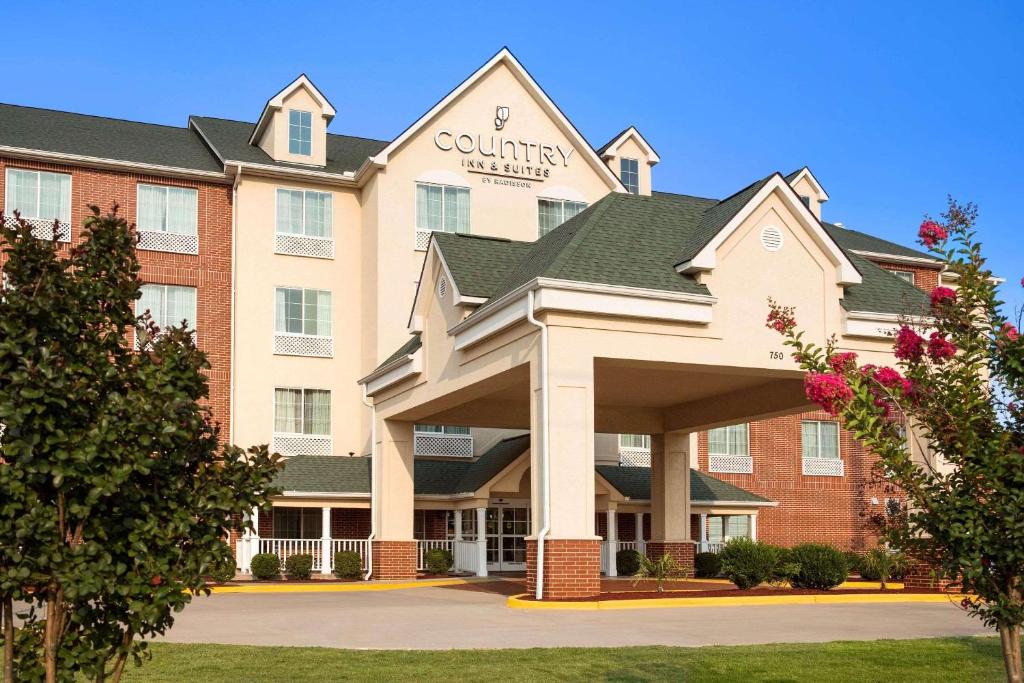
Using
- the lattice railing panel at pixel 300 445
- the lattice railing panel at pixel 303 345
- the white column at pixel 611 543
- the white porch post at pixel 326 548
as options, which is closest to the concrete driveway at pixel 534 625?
the white porch post at pixel 326 548

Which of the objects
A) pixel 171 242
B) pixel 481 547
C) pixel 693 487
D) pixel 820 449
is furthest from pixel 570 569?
pixel 820 449

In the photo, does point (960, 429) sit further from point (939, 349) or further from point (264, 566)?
point (264, 566)

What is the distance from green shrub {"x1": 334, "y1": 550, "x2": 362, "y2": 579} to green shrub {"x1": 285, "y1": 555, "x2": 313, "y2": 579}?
78cm

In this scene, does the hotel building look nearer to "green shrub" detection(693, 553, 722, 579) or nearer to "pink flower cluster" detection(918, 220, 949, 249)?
"green shrub" detection(693, 553, 722, 579)

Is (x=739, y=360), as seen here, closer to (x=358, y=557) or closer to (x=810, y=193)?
(x=358, y=557)

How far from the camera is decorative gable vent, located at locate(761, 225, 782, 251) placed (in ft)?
77.3

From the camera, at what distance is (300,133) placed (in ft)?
124

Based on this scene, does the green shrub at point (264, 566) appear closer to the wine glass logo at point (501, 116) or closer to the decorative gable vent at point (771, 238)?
the wine glass logo at point (501, 116)

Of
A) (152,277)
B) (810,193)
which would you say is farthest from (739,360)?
(810,193)

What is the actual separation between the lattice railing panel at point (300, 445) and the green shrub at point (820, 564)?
1631cm

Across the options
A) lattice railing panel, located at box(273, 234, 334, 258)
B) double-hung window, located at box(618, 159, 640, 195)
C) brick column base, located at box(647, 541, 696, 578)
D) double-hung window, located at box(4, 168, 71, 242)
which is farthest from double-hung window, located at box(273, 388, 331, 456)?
double-hung window, located at box(618, 159, 640, 195)

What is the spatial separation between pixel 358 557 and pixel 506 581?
14.7 feet

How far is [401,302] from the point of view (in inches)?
1405

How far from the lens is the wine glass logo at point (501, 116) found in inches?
1492
